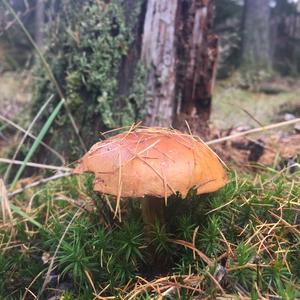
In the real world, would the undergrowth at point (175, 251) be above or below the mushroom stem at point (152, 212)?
below

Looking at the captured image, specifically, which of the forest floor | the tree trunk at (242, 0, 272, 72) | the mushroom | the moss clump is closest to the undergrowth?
the forest floor

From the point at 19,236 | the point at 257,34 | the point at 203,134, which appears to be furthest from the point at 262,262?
the point at 257,34

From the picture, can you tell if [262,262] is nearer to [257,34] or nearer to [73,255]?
[73,255]

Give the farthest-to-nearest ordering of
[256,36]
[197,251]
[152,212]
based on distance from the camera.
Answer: [256,36] < [152,212] < [197,251]

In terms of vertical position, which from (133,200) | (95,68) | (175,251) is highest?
(95,68)

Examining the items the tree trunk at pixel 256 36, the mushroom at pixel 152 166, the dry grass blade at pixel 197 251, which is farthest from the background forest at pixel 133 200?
the tree trunk at pixel 256 36

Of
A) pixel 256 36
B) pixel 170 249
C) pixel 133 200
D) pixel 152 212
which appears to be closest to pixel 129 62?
pixel 133 200

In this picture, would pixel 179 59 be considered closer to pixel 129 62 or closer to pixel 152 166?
pixel 129 62

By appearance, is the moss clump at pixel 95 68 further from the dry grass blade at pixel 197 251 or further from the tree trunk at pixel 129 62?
the dry grass blade at pixel 197 251
